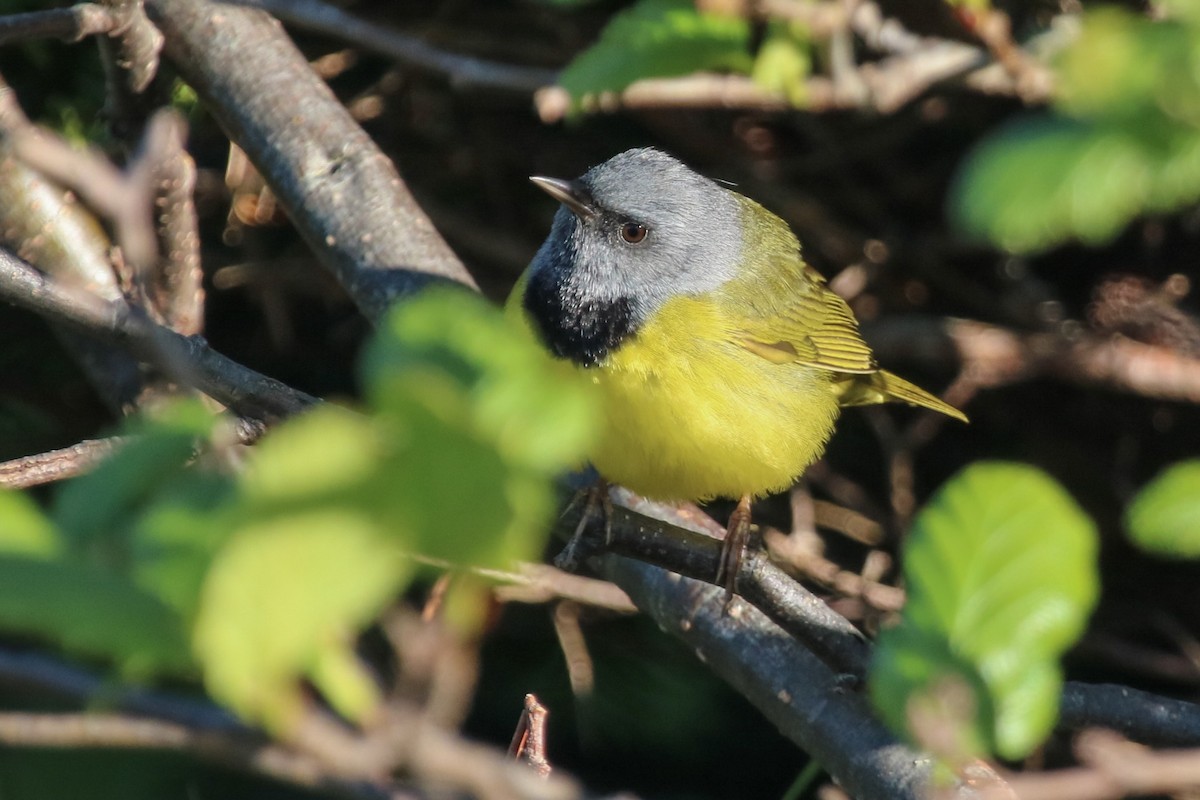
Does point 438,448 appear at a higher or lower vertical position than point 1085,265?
higher

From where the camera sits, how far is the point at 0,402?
3410 mm

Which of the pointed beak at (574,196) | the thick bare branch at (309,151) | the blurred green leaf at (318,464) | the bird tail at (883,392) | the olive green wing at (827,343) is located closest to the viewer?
the blurred green leaf at (318,464)

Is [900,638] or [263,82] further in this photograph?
[263,82]

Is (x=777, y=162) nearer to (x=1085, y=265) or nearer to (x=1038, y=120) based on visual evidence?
(x=1085, y=265)

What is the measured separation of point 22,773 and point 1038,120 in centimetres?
290

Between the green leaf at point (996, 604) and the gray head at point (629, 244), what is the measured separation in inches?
73.5

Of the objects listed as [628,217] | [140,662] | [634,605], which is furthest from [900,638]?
[628,217]

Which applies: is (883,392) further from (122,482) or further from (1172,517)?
(122,482)

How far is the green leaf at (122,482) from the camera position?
938 mm

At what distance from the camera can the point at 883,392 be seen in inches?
142

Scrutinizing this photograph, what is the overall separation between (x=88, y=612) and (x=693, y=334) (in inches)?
86.5

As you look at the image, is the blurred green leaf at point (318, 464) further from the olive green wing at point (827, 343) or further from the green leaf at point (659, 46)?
the olive green wing at point (827, 343)

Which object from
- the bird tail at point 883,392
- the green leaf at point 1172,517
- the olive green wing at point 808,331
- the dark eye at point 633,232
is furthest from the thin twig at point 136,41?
the green leaf at point 1172,517

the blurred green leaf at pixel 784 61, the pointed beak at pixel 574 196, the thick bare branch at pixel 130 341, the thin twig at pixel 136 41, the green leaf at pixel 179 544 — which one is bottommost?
the pointed beak at pixel 574 196
